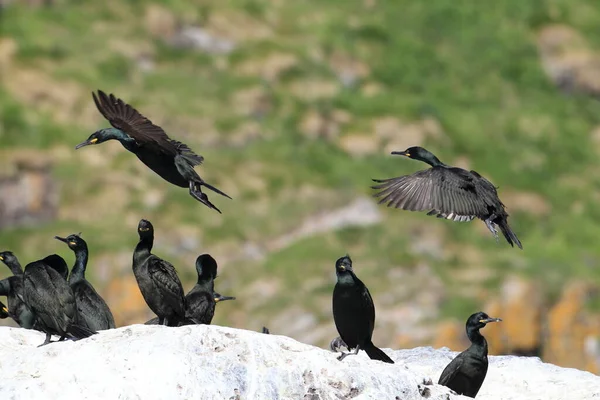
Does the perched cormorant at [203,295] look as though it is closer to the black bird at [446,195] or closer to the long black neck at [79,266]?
the long black neck at [79,266]

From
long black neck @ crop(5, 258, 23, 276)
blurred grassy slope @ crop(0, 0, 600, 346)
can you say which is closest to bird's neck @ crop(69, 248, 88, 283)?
long black neck @ crop(5, 258, 23, 276)

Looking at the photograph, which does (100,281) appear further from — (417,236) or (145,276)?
(145,276)

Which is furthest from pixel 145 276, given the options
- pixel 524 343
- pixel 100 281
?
pixel 524 343

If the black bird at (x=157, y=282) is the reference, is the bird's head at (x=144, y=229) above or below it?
above

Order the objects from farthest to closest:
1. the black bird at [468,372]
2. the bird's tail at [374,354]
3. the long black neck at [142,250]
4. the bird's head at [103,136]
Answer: the bird's head at [103,136]
the bird's tail at [374,354]
the black bird at [468,372]
the long black neck at [142,250]

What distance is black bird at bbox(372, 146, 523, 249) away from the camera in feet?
60.7

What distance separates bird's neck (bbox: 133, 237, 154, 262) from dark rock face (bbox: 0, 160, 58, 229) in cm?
1630

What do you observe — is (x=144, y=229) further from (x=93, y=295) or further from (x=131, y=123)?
(x=131, y=123)

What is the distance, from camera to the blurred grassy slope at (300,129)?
3036 cm

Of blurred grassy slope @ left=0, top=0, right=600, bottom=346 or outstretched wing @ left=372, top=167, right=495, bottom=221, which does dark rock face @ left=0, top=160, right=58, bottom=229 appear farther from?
outstretched wing @ left=372, top=167, right=495, bottom=221

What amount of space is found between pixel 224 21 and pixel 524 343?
13.3 metres

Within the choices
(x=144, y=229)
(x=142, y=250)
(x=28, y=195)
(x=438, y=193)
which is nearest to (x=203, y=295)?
(x=142, y=250)

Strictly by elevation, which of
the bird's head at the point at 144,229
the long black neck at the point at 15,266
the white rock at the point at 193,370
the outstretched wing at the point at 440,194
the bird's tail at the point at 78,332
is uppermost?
the outstretched wing at the point at 440,194

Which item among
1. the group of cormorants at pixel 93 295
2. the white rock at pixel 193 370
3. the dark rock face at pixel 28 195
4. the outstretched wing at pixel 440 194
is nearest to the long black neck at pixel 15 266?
the group of cormorants at pixel 93 295
